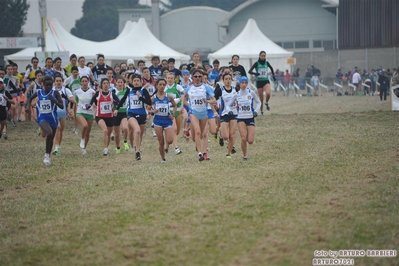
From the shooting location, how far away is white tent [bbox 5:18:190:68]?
47.3 m

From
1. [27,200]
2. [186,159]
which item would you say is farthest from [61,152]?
[27,200]

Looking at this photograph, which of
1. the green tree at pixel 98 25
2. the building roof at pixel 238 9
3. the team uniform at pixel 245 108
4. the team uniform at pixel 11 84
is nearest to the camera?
the team uniform at pixel 245 108

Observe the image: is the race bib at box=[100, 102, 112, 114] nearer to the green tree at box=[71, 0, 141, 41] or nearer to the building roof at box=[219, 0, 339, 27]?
the building roof at box=[219, 0, 339, 27]

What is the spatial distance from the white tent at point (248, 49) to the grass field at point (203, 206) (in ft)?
107

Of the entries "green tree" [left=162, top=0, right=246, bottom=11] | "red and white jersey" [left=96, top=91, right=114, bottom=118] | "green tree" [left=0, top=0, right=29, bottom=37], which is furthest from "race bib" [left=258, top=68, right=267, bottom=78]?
"green tree" [left=162, top=0, right=246, bottom=11]

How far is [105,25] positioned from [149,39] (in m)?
77.3

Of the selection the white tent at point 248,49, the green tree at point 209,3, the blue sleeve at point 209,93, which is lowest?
the blue sleeve at point 209,93

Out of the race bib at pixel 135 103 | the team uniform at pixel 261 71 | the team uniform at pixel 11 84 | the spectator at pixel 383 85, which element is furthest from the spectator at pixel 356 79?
the race bib at pixel 135 103

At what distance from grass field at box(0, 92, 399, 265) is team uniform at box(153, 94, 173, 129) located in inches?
37.3

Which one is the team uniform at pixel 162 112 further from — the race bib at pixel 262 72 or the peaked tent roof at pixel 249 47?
the peaked tent roof at pixel 249 47

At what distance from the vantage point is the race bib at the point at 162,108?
16156 millimetres

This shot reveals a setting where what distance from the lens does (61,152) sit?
2008cm

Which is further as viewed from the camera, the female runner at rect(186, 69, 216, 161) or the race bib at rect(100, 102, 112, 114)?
the race bib at rect(100, 102, 112, 114)

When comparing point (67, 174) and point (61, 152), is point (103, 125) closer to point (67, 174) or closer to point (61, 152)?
point (61, 152)
